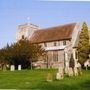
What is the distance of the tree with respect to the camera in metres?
58.9

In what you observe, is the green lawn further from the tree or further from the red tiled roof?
the red tiled roof

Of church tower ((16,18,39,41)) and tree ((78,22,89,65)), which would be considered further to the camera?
church tower ((16,18,39,41))

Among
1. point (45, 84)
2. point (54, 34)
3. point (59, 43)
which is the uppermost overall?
point (54, 34)

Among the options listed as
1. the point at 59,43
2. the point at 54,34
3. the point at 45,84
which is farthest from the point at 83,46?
the point at 45,84

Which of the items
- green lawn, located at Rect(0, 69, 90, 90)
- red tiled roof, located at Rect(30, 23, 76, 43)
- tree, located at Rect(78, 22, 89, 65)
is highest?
red tiled roof, located at Rect(30, 23, 76, 43)

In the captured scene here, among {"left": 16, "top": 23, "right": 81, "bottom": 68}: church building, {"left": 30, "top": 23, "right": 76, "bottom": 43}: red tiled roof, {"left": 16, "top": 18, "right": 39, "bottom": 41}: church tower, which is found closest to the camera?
{"left": 16, "top": 23, "right": 81, "bottom": 68}: church building

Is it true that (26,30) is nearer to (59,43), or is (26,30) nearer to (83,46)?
(59,43)

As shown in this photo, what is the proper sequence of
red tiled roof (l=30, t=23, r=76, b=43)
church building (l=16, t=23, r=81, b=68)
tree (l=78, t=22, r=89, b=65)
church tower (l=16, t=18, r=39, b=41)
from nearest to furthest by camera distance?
tree (l=78, t=22, r=89, b=65)
church building (l=16, t=23, r=81, b=68)
red tiled roof (l=30, t=23, r=76, b=43)
church tower (l=16, t=18, r=39, b=41)

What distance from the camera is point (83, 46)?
198 feet

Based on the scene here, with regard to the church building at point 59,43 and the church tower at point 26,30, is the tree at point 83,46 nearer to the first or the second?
the church building at point 59,43

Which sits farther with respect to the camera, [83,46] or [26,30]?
[26,30]

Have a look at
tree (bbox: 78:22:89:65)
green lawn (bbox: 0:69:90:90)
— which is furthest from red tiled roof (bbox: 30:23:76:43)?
green lawn (bbox: 0:69:90:90)

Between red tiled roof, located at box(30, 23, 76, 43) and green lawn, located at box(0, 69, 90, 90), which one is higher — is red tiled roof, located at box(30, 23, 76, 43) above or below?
above

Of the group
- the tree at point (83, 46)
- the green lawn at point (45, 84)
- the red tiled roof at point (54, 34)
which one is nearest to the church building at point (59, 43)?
the red tiled roof at point (54, 34)
